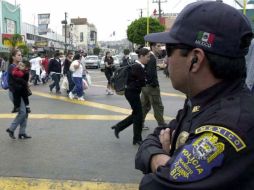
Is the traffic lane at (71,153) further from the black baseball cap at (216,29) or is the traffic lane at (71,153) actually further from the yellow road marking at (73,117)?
the black baseball cap at (216,29)

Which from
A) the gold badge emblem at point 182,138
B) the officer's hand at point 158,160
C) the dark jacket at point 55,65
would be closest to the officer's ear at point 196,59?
the gold badge emblem at point 182,138

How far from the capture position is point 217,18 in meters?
1.50

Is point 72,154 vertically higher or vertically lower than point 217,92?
lower

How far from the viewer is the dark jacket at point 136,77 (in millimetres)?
7105

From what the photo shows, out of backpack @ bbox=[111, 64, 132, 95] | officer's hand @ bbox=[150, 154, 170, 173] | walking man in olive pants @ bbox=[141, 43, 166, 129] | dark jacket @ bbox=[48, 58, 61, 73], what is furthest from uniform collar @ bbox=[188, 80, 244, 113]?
dark jacket @ bbox=[48, 58, 61, 73]

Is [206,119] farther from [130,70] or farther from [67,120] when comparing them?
[67,120]

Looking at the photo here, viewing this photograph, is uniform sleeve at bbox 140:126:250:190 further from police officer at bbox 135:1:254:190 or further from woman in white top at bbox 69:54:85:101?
woman in white top at bbox 69:54:85:101

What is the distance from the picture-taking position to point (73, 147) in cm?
689

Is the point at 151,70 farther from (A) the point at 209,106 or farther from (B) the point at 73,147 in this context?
(A) the point at 209,106

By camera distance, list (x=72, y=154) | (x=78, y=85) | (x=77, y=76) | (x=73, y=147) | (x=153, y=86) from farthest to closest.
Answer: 1. (x=77, y=76)
2. (x=78, y=85)
3. (x=153, y=86)
4. (x=73, y=147)
5. (x=72, y=154)

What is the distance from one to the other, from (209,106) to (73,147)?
5.55m

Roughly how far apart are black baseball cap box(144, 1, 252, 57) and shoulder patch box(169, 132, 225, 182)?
1.06 ft

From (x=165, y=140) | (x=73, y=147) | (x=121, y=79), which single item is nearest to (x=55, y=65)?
(x=121, y=79)

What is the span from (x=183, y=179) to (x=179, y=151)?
129 mm
